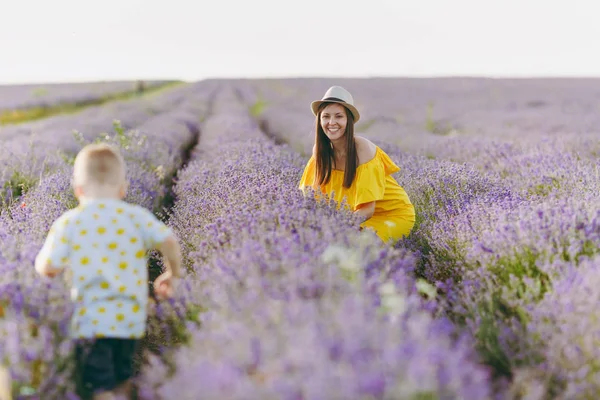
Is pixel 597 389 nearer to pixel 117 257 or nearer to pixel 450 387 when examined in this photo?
pixel 450 387

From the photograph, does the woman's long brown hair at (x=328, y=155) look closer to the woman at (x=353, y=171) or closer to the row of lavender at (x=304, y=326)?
the woman at (x=353, y=171)

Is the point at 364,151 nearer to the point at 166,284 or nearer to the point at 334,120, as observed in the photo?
the point at 334,120

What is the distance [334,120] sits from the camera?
342 cm

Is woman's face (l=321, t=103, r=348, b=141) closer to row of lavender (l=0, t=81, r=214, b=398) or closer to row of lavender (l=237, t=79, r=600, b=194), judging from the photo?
row of lavender (l=237, t=79, r=600, b=194)

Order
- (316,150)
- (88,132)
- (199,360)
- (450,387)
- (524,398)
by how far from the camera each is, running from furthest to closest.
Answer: (88,132) → (316,150) → (524,398) → (199,360) → (450,387)

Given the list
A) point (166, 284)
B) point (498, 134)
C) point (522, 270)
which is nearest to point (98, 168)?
point (166, 284)

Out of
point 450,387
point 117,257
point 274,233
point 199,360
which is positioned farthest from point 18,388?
point 450,387

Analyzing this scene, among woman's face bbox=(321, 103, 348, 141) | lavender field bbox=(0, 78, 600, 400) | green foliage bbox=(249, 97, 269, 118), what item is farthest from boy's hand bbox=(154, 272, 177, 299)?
green foliage bbox=(249, 97, 269, 118)

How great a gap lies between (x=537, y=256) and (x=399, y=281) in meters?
0.72

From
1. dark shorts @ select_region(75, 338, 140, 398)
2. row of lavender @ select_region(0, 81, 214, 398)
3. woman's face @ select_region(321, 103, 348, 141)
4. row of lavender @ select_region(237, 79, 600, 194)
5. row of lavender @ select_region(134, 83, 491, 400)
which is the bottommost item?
dark shorts @ select_region(75, 338, 140, 398)

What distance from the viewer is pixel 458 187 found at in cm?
371

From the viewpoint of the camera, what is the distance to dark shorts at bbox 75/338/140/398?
180cm

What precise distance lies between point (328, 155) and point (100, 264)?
206 cm

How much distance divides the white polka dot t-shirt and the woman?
162 centimetres
